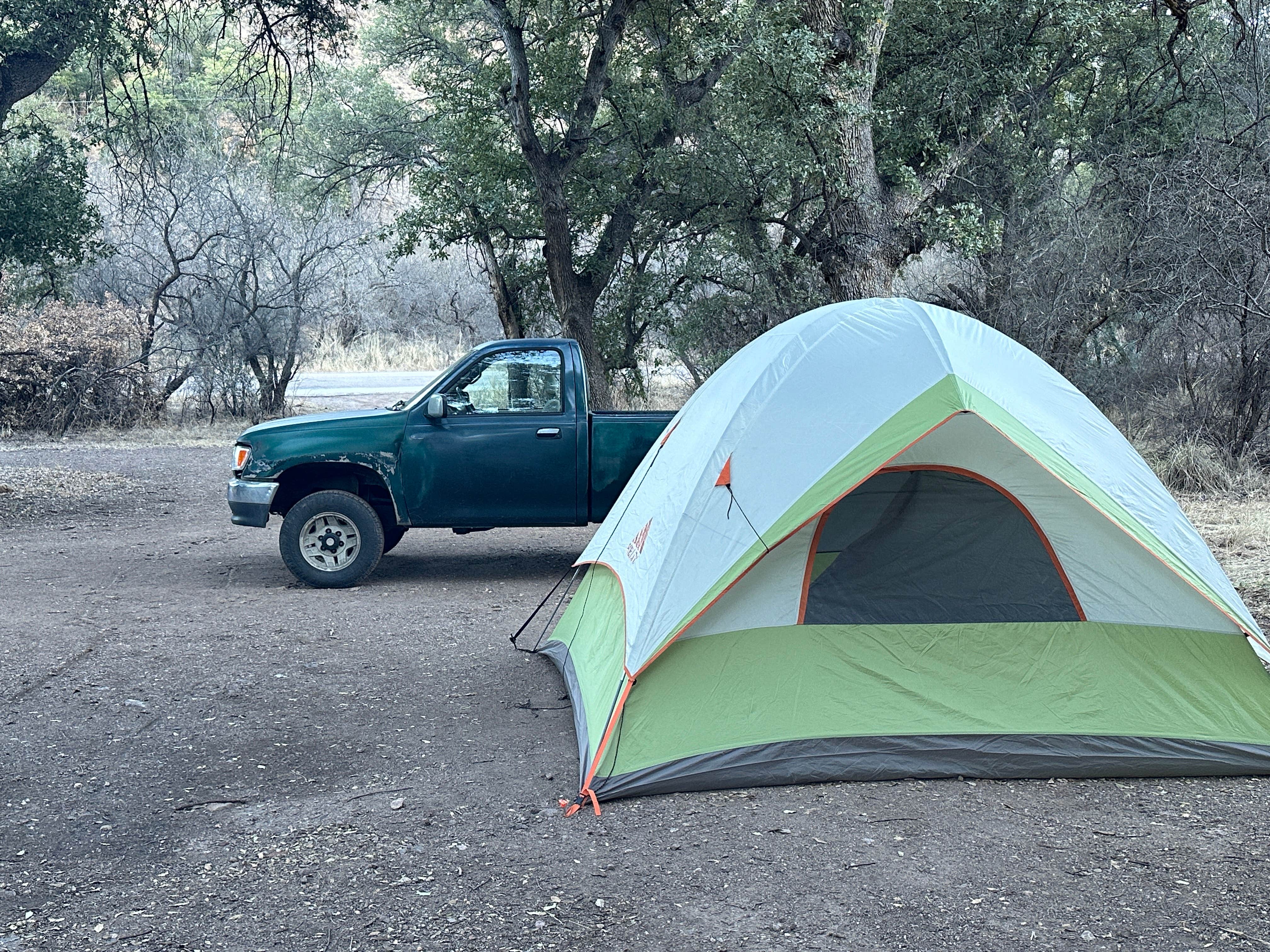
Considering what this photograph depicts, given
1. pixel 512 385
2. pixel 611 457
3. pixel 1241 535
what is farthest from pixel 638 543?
pixel 1241 535

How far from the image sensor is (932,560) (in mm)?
5141

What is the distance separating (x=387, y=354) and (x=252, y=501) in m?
27.0

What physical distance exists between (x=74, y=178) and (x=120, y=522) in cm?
458

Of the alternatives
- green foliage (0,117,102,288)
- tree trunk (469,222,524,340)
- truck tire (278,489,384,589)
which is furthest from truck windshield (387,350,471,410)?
tree trunk (469,222,524,340)

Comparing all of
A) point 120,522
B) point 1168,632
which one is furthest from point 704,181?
point 1168,632

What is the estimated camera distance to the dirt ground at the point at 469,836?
3520 millimetres

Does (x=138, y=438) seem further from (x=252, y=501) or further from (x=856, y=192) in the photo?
(x=856, y=192)

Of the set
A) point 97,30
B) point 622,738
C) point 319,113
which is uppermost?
point 319,113

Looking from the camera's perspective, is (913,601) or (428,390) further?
(428,390)

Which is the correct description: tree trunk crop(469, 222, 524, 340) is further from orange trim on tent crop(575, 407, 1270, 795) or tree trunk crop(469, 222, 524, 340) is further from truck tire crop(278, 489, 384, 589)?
orange trim on tent crop(575, 407, 1270, 795)

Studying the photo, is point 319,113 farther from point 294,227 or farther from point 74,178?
point 74,178

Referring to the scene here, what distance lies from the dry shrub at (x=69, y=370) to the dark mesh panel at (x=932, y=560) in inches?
607

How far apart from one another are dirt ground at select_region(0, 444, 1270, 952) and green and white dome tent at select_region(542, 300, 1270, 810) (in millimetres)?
179

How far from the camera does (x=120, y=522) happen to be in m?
11.3
